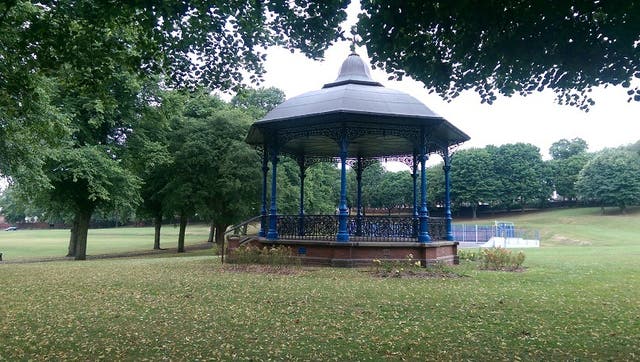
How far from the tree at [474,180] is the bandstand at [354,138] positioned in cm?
5919

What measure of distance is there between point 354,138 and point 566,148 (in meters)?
98.1

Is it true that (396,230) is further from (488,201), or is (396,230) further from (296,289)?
(488,201)

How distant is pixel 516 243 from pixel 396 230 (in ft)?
76.6

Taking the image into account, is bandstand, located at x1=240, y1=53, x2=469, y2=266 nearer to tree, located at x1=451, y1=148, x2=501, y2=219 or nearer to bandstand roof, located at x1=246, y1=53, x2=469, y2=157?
bandstand roof, located at x1=246, y1=53, x2=469, y2=157

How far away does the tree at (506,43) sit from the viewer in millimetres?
6613

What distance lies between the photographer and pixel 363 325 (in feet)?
25.1

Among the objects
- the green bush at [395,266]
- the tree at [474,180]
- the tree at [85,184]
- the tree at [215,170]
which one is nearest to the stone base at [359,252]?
the green bush at [395,266]

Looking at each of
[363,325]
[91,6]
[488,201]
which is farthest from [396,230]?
[488,201]

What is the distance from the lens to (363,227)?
16188 mm

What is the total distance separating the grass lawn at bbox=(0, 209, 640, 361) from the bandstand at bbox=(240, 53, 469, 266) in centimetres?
193

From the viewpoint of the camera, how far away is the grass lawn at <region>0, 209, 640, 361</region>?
21.2 feet

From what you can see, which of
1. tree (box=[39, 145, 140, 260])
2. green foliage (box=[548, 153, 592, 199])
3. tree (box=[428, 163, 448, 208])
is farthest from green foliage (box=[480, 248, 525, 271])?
green foliage (box=[548, 153, 592, 199])

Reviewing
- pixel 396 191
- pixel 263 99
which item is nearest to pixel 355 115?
pixel 263 99

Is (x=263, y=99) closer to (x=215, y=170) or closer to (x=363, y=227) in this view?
(x=215, y=170)
